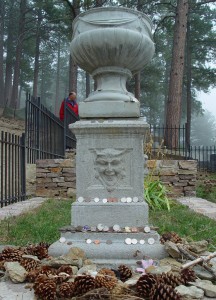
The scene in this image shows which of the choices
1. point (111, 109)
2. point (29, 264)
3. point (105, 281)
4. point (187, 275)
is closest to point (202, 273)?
point (187, 275)

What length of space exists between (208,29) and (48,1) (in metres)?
9.50

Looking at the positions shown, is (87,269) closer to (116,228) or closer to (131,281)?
(131,281)

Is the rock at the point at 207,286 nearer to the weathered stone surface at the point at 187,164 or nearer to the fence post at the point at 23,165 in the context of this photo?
the fence post at the point at 23,165

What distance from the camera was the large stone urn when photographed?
10.8 feet

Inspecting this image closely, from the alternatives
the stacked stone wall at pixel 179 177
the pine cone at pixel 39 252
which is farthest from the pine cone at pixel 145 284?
the stacked stone wall at pixel 179 177

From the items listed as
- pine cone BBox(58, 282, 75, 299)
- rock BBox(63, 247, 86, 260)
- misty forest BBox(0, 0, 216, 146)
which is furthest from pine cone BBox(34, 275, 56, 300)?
misty forest BBox(0, 0, 216, 146)

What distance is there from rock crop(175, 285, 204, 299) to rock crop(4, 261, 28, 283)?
3.27 feet

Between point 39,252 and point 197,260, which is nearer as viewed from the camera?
point 197,260

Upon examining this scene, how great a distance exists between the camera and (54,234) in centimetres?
435

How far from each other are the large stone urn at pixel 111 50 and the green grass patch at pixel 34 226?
165 cm

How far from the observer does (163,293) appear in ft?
6.83

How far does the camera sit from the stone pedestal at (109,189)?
3.07 meters

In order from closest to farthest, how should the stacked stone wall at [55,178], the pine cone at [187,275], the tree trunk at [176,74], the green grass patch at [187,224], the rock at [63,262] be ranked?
the pine cone at [187,275], the rock at [63,262], the green grass patch at [187,224], the stacked stone wall at [55,178], the tree trunk at [176,74]

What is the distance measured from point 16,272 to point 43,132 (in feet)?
22.0
